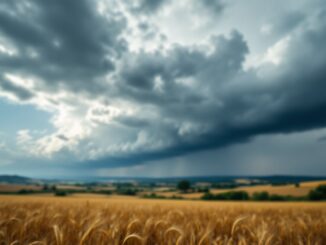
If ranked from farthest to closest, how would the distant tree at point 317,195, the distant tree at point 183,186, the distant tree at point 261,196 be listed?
the distant tree at point 183,186 → the distant tree at point 261,196 → the distant tree at point 317,195

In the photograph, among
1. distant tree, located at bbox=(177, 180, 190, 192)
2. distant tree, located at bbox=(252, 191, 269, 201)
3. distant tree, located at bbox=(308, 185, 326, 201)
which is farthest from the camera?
distant tree, located at bbox=(177, 180, 190, 192)

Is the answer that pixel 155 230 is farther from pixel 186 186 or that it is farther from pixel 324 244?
pixel 186 186

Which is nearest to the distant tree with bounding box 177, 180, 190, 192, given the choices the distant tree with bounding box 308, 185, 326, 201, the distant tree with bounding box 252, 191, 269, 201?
the distant tree with bounding box 252, 191, 269, 201

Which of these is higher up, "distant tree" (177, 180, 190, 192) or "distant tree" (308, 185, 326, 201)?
"distant tree" (308, 185, 326, 201)

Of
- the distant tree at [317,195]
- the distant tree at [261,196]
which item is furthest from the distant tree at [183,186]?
the distant tree at [317,195]

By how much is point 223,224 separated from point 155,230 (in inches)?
57.8

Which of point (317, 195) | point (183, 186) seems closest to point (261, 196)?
point (317, 195)

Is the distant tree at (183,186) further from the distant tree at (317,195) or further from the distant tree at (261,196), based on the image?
the distant tree at (317,195)

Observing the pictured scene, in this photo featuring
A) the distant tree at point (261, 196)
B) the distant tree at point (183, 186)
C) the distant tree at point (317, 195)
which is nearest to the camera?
Result: the distant tree at point (317, 195)

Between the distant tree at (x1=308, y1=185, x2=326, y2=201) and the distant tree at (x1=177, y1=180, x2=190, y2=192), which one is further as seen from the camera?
the distant tree at (x1=177, y1=180, x2=190, y2=192)

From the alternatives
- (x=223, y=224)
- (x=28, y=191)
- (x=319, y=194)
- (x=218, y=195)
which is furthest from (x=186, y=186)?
(x=223, y=224)

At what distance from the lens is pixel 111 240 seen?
226 cm

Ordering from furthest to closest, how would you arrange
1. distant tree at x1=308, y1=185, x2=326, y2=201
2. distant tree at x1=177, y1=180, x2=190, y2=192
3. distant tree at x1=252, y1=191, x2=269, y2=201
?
distant tree at x1=177, y1=180, x2=190, y2=192
distant tree at x1=252, y1=191, x2=269, y2=201
distant tree at x1=308, y1=185, x2=326, y2=201

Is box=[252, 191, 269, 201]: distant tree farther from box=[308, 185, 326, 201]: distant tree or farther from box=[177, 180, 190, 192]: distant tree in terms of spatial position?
box=[177, 180, 190, 192]: distant tree
